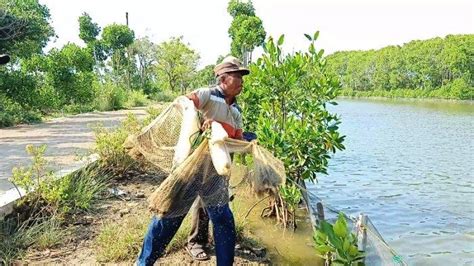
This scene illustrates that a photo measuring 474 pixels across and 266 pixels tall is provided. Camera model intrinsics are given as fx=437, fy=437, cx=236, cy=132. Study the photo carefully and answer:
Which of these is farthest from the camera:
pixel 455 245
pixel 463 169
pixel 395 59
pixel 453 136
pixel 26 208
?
pixel 395 59

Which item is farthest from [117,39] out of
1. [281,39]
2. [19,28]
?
[281,39]

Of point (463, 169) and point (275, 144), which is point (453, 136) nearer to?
point (463, 169)

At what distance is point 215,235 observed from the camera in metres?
3.46

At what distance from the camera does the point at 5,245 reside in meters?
3.82

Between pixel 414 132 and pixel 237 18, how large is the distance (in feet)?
50.4

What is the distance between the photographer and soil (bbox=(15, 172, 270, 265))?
388cm

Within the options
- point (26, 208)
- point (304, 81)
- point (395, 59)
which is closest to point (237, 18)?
point (304, 81)

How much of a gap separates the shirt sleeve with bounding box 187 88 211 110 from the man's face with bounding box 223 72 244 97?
19 centimetres

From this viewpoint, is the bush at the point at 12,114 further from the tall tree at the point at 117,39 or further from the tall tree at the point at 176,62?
the tall tree at the point at 176,62

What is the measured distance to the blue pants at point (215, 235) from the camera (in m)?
3.43

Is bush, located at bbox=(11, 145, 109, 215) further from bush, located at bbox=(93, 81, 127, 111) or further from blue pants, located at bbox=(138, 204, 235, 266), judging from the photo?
bush, located at bbox=(93, 81, 127, 111)

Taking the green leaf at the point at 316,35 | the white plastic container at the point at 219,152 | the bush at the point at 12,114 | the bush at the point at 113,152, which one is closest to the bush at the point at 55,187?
the bush at the point at 113,152

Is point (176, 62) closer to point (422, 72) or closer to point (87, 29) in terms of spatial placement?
point (87, 29)

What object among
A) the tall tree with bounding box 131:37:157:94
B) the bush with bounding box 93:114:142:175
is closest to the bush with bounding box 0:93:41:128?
the bush with bounding box 93:114:142:175
